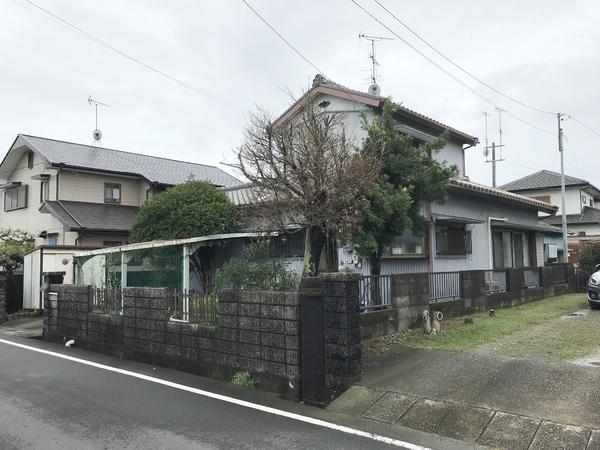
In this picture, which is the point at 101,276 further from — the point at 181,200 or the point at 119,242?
the point at 119,242

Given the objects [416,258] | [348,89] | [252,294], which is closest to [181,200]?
[348,89]

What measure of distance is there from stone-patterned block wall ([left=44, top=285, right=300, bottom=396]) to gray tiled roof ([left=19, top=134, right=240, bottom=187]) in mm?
11885

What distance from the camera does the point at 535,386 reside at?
579 centimetres

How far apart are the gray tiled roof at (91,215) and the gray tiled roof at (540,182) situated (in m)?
26.0

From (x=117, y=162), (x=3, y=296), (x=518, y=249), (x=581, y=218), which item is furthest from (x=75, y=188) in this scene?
(x=581, y=218)

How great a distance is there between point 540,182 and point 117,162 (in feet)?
92.3

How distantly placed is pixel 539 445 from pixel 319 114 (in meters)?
6.59

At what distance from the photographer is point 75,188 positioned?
74.1 feet

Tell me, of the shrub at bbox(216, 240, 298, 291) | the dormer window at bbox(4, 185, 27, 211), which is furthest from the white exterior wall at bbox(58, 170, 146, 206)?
the shrub at bbox(216, 240, 298, 291)

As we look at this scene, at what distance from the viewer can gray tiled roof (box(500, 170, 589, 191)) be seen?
1339 inches

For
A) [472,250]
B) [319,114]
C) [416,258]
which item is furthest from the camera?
[472,250]

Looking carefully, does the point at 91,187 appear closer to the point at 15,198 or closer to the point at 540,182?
the point at 15,198

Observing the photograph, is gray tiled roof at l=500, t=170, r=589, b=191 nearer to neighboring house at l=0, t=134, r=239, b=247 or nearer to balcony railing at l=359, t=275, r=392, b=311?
neighboring house at l=0, t=134, r=239, b=247

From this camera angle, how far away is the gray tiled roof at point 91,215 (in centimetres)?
2048
